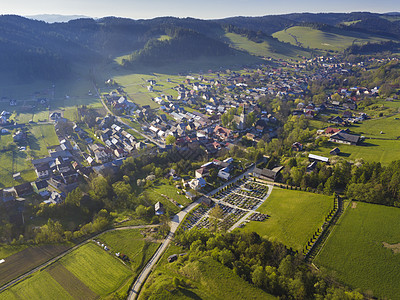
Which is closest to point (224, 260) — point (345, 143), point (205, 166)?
point (205, 166)

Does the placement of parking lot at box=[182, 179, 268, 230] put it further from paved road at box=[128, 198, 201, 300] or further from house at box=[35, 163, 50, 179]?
house at box=[35, 163, 50, 179]

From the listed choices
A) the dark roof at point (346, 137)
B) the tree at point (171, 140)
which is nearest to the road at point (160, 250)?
the tree at point (171, 140)

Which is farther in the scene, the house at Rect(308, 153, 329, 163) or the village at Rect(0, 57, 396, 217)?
the village at Rect(0, 57, 396, 217)

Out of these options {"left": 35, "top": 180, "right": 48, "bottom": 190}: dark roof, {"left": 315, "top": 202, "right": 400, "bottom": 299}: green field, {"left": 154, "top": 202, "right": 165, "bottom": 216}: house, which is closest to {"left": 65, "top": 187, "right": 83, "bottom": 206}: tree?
{"left": 35, "top": 180, "right": 48, "bottom": 190}: dark roof

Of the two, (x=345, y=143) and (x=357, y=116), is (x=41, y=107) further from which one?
(x=357, y=116)

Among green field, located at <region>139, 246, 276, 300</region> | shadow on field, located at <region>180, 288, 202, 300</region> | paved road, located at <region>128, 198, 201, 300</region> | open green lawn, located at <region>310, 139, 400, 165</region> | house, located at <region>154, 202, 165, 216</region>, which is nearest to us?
green field, located at <region>139, 246, 276, 300</region>

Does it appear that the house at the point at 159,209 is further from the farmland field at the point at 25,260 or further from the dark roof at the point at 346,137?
the dark roof at the point at 346,137
